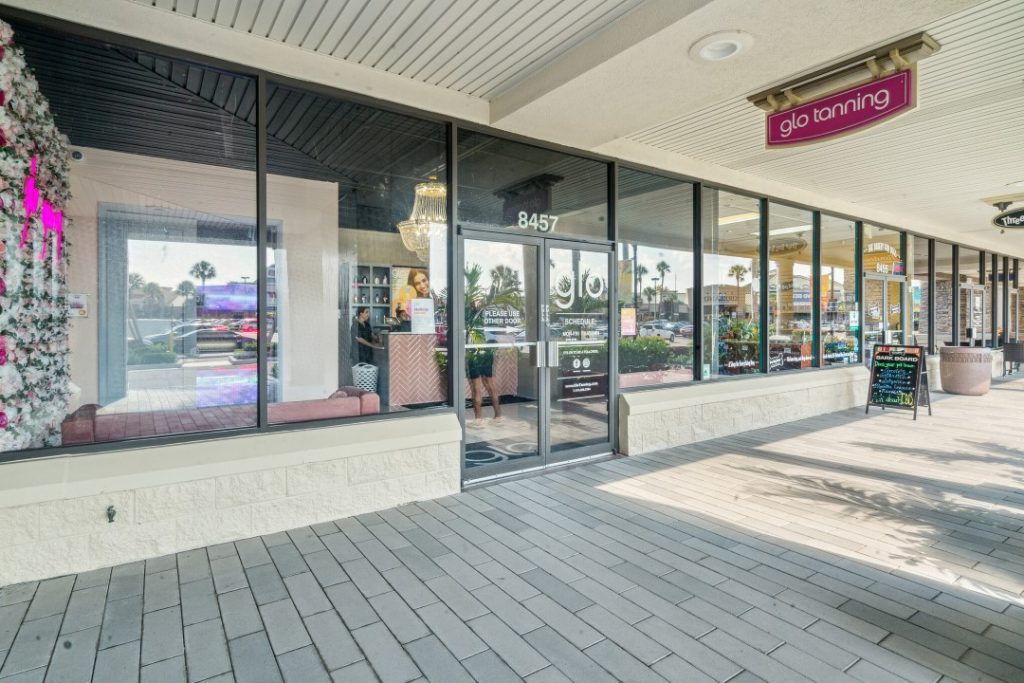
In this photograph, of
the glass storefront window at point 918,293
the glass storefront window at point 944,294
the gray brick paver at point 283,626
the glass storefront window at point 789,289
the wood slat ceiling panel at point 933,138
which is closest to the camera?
the gray brick paver at point 283,626

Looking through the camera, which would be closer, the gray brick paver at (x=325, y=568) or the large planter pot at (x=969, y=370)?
the gray brick paver at (x=325, y=568)

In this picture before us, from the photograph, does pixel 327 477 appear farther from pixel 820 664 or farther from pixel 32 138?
pixel 820 664

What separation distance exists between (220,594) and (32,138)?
2.81m

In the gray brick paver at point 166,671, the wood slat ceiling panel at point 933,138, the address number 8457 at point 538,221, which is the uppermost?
the wood slat ceiling panel at point 933,138

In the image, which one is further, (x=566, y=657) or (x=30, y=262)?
(x=30, y=262)

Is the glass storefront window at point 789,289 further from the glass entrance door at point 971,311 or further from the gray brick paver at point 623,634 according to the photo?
the glass entrance door at point 971,311

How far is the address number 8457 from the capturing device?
4731 millimetres

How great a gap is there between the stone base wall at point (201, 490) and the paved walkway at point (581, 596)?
0.39 ft

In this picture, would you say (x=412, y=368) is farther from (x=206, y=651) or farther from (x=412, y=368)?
(x=206, y=651)

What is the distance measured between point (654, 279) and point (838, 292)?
13.6 ft

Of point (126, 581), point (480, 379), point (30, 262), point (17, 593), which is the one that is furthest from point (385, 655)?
point (30, 262)

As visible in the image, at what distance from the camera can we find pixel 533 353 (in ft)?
15.7

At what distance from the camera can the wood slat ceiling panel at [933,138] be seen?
12.2ft

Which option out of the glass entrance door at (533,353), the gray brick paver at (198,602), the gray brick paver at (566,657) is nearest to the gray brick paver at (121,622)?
the gray brick paver at (198,602)
